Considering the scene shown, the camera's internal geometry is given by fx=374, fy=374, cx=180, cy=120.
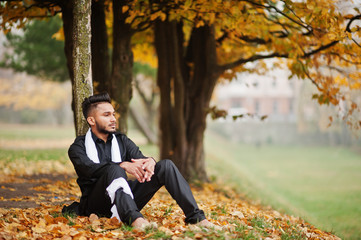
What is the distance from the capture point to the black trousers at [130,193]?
143 inches

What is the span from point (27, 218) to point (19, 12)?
472 cm

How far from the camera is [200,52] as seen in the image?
349 inches

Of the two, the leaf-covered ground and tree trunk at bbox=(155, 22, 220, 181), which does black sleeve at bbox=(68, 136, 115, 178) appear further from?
tree trunk at bbox=(155, 22, 220, 181)

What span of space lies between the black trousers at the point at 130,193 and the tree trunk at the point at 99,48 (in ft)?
10.7

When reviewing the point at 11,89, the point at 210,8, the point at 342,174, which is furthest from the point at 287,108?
the point at 210,8

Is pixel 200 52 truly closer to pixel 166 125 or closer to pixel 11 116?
pixel 166 125

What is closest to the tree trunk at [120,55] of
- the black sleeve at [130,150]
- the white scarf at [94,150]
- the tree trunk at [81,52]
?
the tree trunk at [81,52]

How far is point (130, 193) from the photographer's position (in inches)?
145

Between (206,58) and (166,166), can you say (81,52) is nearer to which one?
(166,166)

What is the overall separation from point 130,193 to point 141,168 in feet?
0.89

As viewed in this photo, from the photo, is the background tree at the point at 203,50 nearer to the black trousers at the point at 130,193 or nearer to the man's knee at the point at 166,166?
the man's knee at the point at 166,166

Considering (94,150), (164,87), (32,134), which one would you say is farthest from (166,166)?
(32,134)

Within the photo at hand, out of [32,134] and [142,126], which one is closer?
[142,126]

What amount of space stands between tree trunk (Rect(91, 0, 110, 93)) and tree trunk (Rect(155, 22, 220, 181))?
1.61 metres
